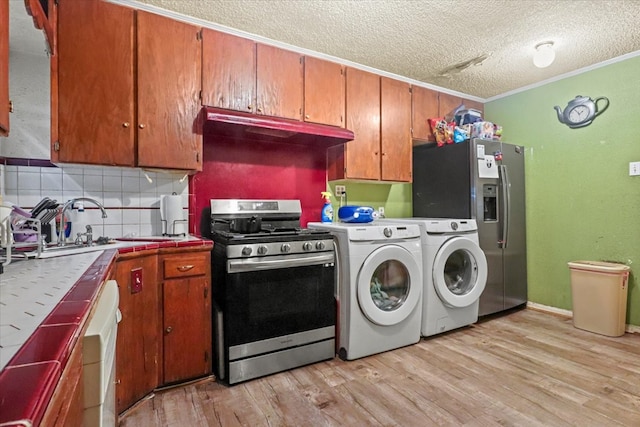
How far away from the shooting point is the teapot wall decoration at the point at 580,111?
3.02 m

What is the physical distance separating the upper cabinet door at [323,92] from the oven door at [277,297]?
1.16 m

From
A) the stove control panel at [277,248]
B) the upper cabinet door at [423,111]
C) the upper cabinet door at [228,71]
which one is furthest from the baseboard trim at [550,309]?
the upper cabinet door at [228,71]

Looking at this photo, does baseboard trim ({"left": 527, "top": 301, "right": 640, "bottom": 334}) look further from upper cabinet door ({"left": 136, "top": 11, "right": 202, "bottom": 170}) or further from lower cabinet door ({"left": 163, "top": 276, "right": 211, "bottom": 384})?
upper cabinet door ({"left": 136, "top": 11, "right": 202, "bottom": 170})

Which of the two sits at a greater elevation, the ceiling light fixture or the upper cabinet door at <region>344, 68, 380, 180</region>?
the ceiling light fixture

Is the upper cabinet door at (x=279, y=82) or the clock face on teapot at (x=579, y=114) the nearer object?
the upper cabinet door at (x=279, y=82)

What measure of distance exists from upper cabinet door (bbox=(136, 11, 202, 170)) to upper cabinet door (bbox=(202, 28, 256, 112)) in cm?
6

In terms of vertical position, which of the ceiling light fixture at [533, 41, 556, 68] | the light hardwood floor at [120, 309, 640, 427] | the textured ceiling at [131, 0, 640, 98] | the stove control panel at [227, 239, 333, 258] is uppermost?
the textured ceiling at [131, 0, 640, 98]

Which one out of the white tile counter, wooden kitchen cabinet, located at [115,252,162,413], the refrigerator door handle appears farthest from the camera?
the refrigerator door handle

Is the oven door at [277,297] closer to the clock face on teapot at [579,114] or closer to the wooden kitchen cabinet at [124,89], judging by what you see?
the wooden kitchen cabinet at [124,89]

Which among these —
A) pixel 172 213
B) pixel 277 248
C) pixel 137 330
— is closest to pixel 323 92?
pixel 277 248

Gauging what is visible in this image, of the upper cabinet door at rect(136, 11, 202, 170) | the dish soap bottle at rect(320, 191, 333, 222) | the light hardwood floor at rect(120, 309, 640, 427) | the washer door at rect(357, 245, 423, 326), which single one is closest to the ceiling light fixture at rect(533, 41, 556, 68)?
the washer door at rect(357, 245, 423, 326)

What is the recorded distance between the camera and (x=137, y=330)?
176 centimetres

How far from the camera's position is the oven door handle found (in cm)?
195

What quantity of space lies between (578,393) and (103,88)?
3268 millimetres
